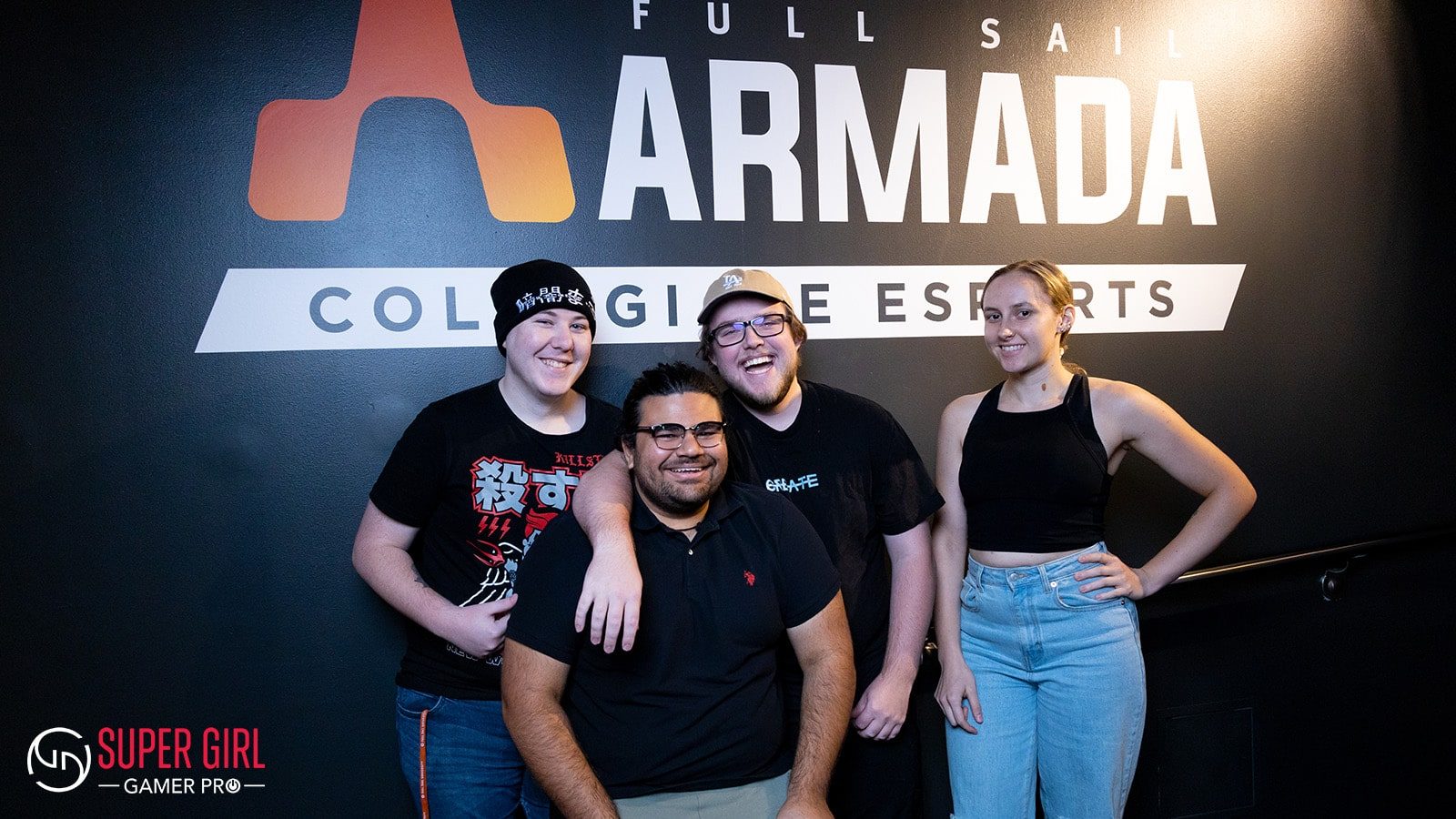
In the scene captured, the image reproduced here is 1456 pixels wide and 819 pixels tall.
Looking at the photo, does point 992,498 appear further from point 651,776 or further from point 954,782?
point 651,776

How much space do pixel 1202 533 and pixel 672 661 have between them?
1477 millimetres

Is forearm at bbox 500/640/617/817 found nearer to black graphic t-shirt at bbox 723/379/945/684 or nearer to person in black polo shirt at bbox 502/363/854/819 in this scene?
person in black polo shirt at bbox 502/363/854/819

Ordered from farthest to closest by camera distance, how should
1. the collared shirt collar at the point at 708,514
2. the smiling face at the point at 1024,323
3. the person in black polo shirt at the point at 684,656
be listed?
the smiling face at the point at 1024,323
the collared shirt collar at the point at 708,514
the person in black polo shirt at the point at 684,656

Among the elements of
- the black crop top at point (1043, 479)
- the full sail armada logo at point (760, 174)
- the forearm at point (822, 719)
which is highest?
the full sail armada logo at point (760, 174)

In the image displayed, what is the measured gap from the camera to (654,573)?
6.08 feet

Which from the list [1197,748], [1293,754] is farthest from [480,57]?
[1293,754]

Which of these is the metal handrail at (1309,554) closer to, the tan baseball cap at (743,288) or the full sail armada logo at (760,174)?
the full sail armada logo at (760,174)

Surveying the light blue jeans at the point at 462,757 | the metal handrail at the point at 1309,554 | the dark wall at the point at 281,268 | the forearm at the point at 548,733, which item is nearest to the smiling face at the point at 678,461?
the forearm at the point at 548,733

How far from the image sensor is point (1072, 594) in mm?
2174

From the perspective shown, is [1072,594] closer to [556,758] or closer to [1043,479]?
[1043,479]

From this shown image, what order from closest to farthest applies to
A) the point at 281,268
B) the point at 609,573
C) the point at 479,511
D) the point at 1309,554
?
the point at 609,573, the point at 479,511, the point at 281,268, the point at 1309,554

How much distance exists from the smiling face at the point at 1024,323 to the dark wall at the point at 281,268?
0.62 meters

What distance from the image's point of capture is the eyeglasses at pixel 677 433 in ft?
6.16

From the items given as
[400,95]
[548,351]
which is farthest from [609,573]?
[400,95]
